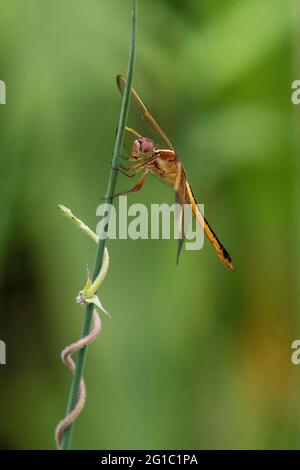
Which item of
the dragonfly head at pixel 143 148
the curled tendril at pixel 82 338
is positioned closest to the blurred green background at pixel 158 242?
the dragonfly head at pixel 143 148

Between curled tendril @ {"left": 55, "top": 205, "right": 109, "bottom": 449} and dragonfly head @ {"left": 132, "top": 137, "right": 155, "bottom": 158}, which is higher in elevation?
dragonfly head @ {"left": 132, "top": 137, "right": 155, "bottom": 158}

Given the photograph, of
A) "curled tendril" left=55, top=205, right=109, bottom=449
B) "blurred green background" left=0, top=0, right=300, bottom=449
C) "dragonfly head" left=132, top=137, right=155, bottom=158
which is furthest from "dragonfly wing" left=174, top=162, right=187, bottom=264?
"blurred green background" left=0, top=0, right=300, bottom=449

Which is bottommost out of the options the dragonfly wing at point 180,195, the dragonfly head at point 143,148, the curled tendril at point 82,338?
the curled tendril at point 82,338

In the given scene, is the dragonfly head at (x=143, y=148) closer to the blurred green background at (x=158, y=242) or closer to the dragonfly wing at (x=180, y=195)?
the dragonfly wing at (x=180, y=195)

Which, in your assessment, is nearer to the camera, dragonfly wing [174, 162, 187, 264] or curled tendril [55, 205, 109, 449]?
curled tendril [55, 205, 109, 449]

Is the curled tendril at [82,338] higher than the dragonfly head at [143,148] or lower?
lower

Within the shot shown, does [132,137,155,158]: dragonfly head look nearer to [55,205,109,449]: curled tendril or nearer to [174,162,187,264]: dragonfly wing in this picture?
[174,162,187,264]: dragonfly wing

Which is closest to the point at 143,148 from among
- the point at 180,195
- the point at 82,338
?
the point at 180,195
